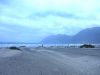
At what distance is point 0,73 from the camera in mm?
13297

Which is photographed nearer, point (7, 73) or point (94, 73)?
point (7, 73)

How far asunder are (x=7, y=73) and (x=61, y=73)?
11.5 feet

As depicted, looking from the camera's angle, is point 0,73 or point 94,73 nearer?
point 0,73

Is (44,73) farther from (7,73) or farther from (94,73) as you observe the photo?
(94,73)

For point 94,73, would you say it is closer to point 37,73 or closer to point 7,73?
point 37,73

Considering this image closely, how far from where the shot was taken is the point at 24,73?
529 inches

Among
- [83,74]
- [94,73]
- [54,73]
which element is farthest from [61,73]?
[94,73]

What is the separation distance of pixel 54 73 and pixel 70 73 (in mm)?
1098

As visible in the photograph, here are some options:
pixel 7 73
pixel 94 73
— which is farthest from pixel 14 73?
pixel 94 73

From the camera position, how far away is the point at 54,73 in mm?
13680

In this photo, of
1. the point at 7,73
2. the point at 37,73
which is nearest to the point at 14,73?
the point at 7,73

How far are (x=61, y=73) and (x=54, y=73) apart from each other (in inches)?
18.2

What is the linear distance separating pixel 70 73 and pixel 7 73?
13.6 ft

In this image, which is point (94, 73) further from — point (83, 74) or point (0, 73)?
point (0, 73)
